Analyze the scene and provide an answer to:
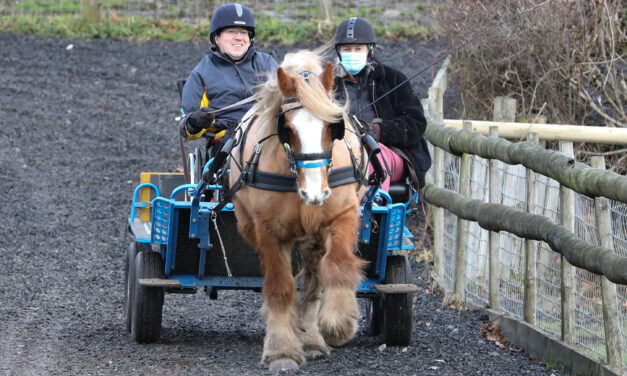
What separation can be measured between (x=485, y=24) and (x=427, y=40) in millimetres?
7180

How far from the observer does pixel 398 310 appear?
6527 mm

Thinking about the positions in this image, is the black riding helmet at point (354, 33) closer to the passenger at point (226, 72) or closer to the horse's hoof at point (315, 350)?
the passenger at point (226, 72)

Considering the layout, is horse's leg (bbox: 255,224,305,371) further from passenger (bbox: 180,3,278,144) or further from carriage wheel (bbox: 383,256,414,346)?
passenger (bbox: 180,3,278,144)

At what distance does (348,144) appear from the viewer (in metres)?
5.77

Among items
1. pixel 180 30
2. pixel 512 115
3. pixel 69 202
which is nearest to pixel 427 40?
pixel 180 30

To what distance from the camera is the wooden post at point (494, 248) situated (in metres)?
7.25

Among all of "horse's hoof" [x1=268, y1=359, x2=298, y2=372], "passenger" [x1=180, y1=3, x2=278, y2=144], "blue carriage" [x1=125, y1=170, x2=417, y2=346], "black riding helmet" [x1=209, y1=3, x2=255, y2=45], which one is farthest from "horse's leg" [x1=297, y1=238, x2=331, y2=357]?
"black riding helmet" [x1=209, y1=3, x2=255, y2=45]

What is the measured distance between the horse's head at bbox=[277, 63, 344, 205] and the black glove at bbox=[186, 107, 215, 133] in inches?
44.6

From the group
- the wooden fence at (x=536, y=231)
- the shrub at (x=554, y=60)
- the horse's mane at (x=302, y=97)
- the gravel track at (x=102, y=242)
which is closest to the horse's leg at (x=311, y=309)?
the gravel track at (x=102, y=242)

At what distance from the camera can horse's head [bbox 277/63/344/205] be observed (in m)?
5.16

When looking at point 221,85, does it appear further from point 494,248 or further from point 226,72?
point 494,248

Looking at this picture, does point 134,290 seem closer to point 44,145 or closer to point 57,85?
point 44,145

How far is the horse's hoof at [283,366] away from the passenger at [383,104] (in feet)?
5.24

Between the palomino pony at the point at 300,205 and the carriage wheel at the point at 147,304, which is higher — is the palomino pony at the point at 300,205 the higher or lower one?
the higher one
